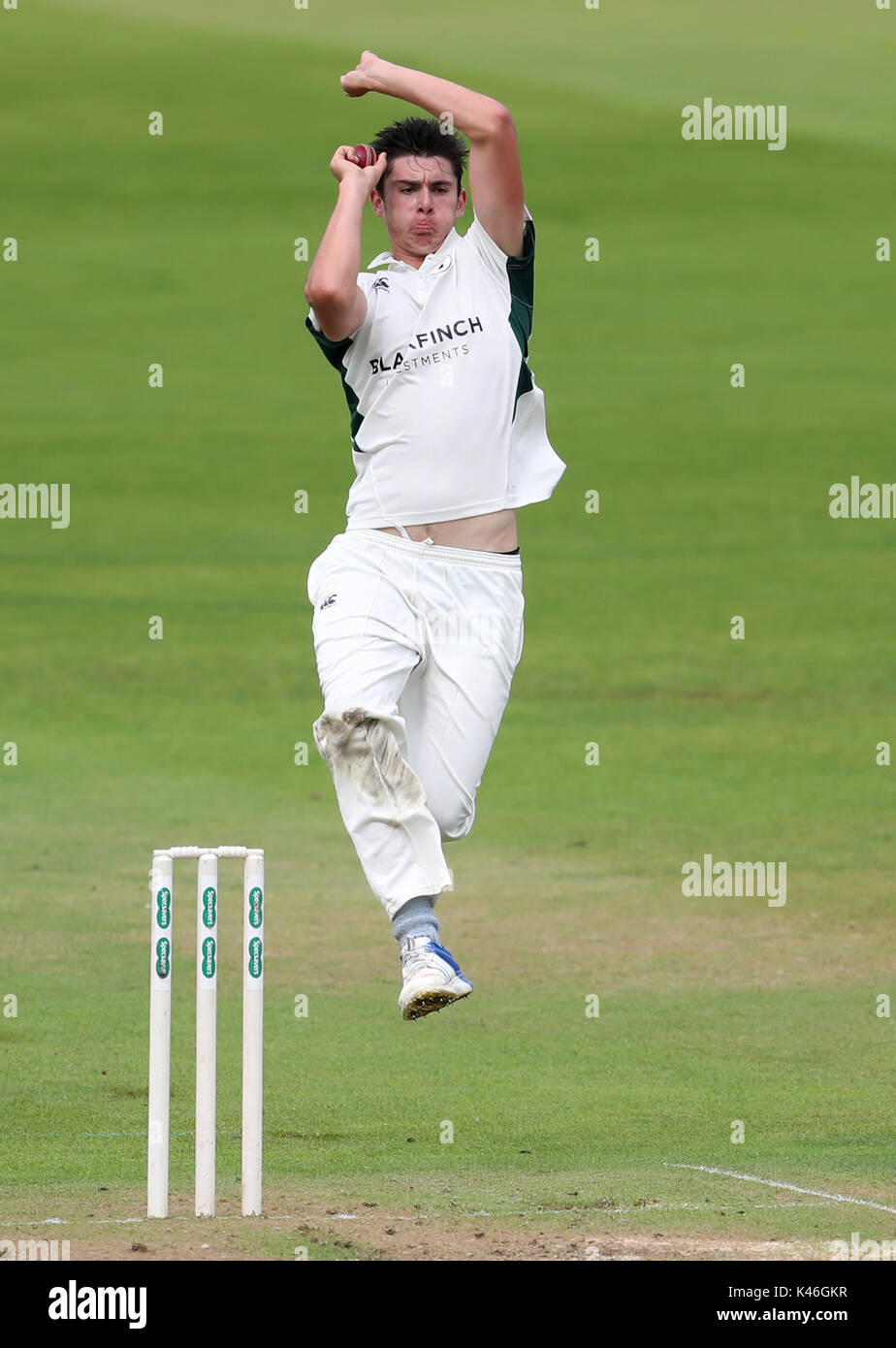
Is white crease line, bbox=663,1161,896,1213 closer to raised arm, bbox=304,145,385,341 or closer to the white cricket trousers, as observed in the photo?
the white cricket trousers

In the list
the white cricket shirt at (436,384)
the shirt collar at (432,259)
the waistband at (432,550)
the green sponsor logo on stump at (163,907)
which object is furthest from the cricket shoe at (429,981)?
the shirt collar at (432,259)

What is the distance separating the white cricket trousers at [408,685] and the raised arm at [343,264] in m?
0.71

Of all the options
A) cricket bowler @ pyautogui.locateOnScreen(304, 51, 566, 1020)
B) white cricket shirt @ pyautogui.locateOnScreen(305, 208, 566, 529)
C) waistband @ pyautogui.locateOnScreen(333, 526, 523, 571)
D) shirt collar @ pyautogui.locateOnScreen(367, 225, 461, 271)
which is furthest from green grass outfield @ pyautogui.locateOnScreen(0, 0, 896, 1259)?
shirt collar @ pyautogui.locateOnScreen(367, 225, 461, 271)

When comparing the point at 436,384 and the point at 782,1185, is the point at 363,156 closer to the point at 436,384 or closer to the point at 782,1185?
the point at 436,384

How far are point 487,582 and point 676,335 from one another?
31376 millimetres

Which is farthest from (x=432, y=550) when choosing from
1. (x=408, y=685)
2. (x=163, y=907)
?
(x=163, y=907)

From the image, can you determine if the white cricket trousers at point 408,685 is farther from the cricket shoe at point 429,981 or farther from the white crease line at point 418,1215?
the white crease line at point 418,1215

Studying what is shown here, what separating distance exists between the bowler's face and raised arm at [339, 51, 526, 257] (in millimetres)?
106

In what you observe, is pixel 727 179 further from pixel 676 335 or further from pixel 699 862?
pixel 699 862

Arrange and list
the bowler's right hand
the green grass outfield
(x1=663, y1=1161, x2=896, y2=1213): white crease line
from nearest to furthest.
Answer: the bowler's right hand, (x1=663, y1=1161, x2=896, y2=1213): white crease line, the green grass outfield

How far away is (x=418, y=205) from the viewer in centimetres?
731

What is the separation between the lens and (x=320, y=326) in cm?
714

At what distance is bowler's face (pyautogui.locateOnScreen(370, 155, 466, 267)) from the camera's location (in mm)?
7230

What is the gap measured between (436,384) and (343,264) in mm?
543
